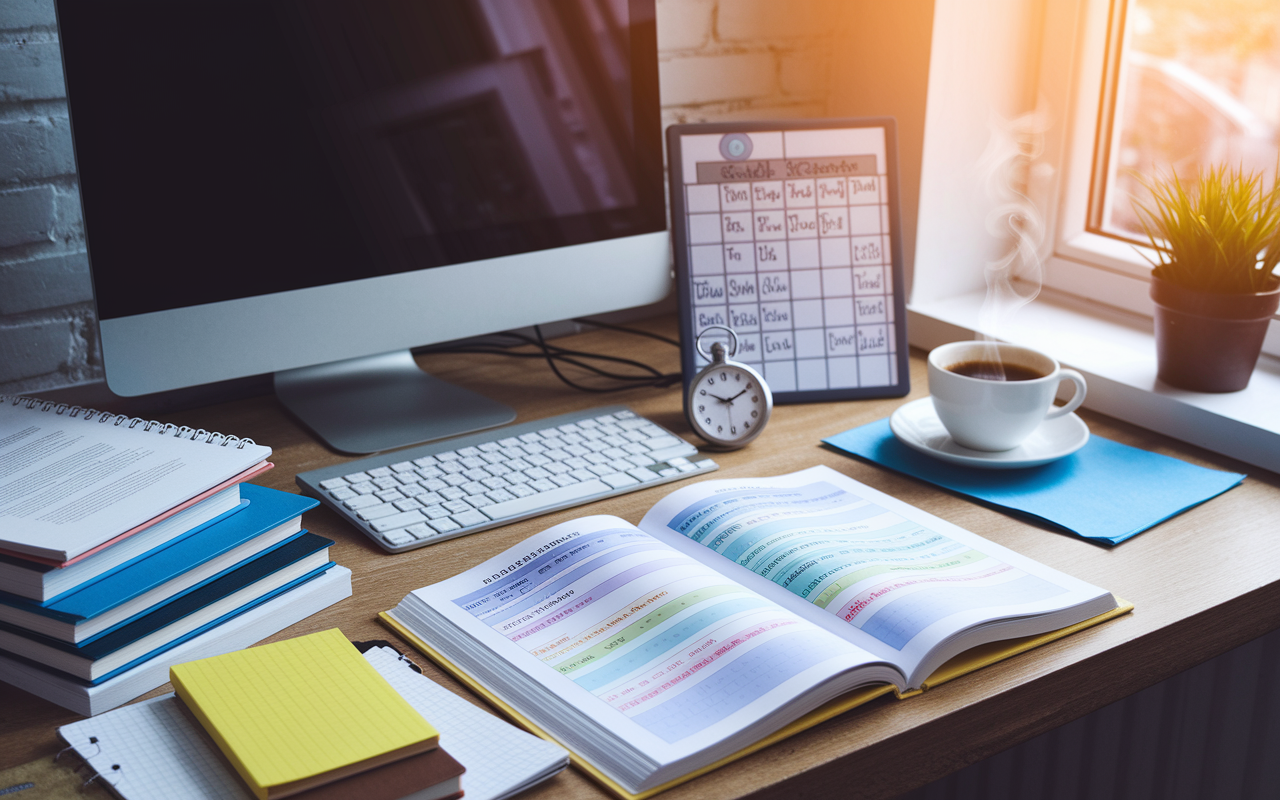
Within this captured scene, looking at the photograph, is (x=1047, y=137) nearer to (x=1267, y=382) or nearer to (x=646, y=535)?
(x=1267, y=382)

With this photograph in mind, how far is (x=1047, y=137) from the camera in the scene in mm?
1503

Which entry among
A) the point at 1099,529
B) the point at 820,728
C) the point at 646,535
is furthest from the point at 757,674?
the point at 1099,529

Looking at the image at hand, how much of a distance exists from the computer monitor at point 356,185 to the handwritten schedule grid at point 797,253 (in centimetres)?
7

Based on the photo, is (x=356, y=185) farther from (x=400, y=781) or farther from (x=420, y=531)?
(x=400, y=781)

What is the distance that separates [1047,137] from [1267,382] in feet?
1.73

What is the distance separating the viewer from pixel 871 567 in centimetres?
76

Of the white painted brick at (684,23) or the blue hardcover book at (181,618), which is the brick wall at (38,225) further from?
the blue hardcover book at (181,618)

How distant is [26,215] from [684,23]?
874 millimetres

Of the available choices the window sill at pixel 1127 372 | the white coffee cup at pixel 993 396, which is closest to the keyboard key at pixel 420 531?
the white coffee cup at pixel 993 396

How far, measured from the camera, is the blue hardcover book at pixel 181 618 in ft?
2.08

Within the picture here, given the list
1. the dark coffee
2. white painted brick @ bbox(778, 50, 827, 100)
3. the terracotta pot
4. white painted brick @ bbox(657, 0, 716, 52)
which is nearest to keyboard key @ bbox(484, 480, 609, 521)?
the dark coffee

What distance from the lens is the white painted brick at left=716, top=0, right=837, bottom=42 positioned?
1.48 meters

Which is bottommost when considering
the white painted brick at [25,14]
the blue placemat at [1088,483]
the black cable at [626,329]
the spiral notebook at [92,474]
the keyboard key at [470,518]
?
the blue placemat at [1088,483]

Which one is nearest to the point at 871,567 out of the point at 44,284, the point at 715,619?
the point at 715,619
